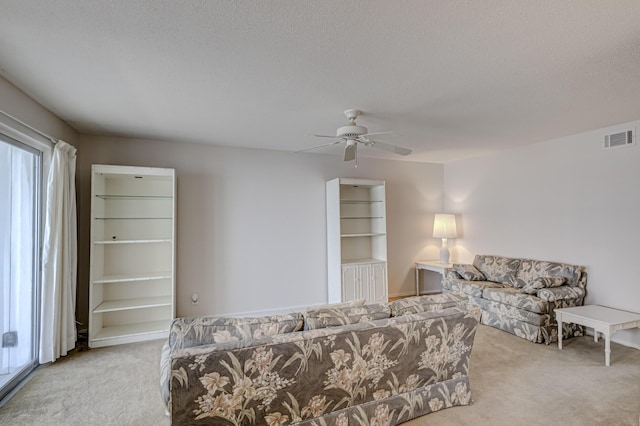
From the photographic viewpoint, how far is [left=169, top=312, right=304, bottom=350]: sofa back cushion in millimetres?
1702

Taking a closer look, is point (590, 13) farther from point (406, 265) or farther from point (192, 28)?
point (406, 265)

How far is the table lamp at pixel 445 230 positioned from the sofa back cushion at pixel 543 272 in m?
1.21

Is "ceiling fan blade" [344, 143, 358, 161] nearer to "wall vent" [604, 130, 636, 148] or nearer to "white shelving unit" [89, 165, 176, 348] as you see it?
"white shelving unit" [89, 165, 176, 348]

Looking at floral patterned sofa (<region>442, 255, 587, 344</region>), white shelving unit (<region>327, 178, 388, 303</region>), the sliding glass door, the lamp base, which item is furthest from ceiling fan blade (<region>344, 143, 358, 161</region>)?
the lamp base

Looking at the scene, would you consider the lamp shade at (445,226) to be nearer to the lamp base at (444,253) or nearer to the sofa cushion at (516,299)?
the lamp base at (444,253)

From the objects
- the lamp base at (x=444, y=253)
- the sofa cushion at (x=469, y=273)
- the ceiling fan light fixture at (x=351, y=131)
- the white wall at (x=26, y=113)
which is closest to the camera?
the white wall at (x=26, y=113)

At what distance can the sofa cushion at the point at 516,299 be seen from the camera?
345cm

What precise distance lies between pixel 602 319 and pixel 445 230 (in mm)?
2541

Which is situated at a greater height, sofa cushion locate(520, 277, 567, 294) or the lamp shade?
the lamp shade

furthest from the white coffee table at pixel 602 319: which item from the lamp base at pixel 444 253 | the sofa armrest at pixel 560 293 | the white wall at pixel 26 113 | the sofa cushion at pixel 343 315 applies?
the white wall at pixel 26 113

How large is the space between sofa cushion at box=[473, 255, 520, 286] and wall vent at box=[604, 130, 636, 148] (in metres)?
1.79

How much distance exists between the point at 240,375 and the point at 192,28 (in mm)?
1930

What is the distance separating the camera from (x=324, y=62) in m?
2.12

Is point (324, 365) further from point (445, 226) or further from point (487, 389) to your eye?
point (445, 226)
